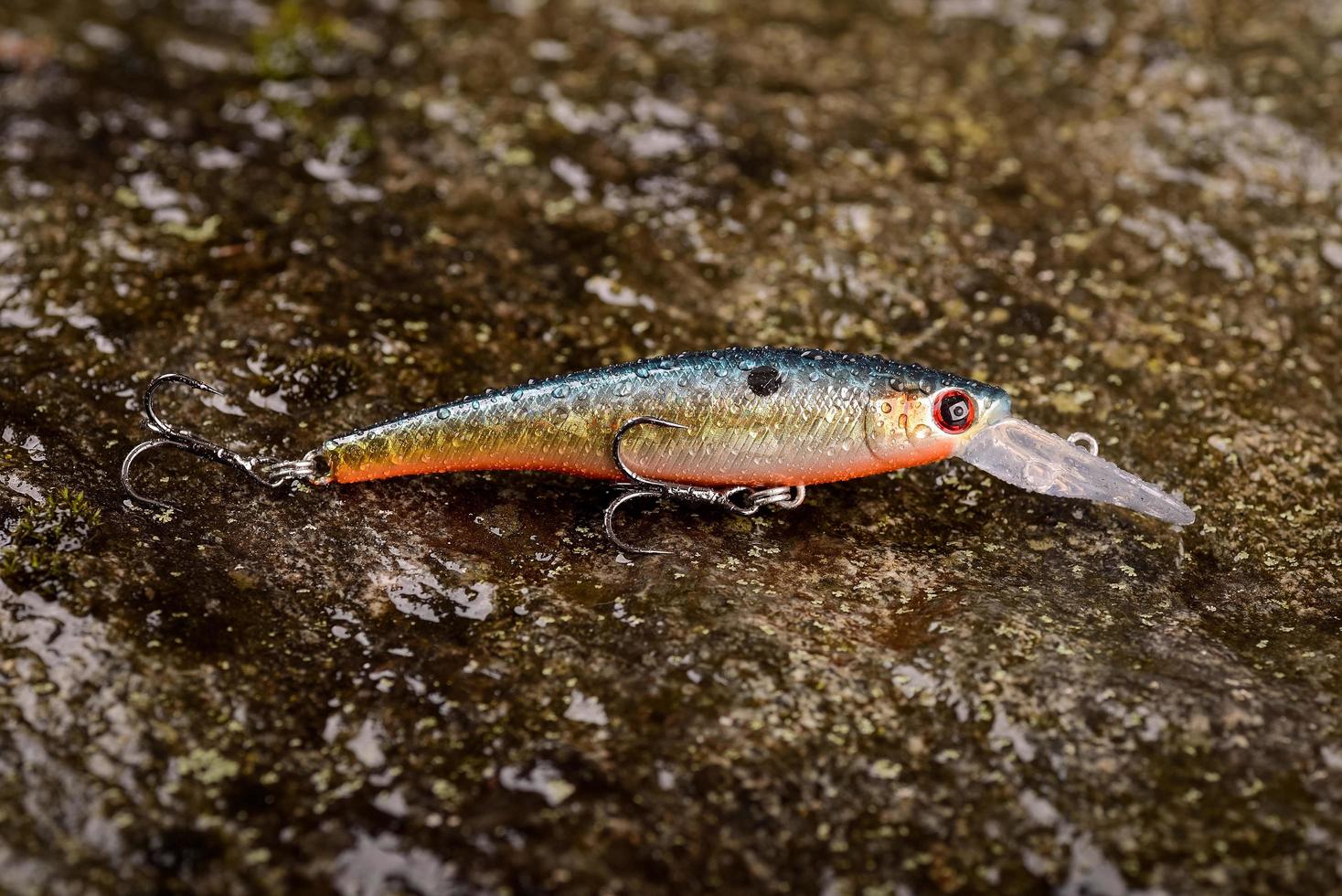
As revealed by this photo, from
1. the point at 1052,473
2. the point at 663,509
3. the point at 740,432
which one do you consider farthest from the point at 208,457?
the point at 1052,473

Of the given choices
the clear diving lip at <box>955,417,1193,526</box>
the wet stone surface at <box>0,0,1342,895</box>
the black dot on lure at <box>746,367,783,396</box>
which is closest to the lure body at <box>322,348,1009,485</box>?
the black dot on lure at <box>746,367,783,396</box>

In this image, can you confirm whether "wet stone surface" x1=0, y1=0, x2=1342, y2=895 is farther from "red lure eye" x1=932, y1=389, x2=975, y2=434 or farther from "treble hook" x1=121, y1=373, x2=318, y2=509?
"red lure eye" x1=932, y1=389, x2=975, y2=434

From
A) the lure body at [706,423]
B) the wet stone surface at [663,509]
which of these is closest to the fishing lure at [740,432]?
the lure body at [706,423]

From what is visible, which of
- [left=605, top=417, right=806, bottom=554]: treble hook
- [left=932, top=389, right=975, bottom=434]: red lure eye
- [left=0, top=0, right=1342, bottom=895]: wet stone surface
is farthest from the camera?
[left=605, top=417, right=806, bottom=554]: treble hook

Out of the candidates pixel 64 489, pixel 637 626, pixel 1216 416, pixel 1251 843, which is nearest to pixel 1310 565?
pixel 1216 416

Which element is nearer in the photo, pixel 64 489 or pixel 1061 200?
pixel 64 489

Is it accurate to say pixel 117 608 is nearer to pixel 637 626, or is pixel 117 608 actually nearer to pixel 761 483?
pixel 637 626

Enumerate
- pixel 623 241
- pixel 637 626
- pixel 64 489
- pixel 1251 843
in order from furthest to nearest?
pixel 623 241, pixel 64 489, pixel 637 626, pixel 1251 843

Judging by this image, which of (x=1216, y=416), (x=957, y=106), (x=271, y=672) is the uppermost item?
(x=957, y=106)

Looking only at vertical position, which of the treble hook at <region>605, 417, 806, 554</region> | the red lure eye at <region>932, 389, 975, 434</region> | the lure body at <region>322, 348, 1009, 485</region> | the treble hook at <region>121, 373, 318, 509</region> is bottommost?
the treble hook at <region>121, 373, 318, 509</region>
